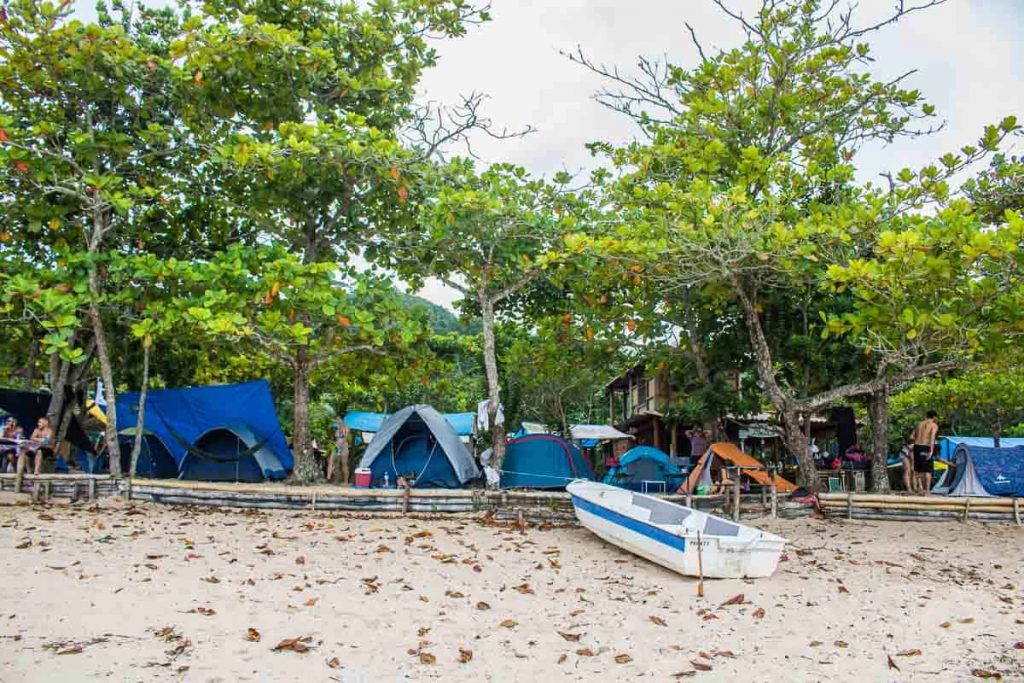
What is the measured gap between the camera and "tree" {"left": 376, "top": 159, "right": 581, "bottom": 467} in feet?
37.4

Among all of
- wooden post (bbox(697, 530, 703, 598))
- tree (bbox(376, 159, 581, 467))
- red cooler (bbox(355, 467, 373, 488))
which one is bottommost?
wooden post (bbox(697, 530, 703, 598))

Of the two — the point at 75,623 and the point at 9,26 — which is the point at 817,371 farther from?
the point at 9,26

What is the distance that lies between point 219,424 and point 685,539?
349 inches

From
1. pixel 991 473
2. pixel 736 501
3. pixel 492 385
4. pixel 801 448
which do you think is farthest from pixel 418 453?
pixel 991 473

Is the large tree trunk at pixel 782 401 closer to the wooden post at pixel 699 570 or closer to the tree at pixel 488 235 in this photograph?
the tree at pixel 488 235

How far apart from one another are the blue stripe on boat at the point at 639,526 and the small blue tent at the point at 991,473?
8023 mm

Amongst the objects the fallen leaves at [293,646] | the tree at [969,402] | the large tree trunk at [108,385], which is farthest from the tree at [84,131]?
the tree at [969,402]

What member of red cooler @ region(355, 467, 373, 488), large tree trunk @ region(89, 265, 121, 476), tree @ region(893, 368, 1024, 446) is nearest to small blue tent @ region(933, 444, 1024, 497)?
tree @ region(893, 368, 1024, 446)

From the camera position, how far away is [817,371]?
43.3ft

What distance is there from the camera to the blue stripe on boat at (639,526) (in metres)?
7.76

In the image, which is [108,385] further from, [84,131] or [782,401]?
[782,401]

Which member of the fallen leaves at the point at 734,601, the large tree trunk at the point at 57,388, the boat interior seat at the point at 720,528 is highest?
the large tree trunk at the point at 57,388

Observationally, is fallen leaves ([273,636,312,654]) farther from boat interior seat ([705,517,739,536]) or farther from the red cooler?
the red cooler

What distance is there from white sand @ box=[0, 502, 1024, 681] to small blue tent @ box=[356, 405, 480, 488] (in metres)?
3.40
